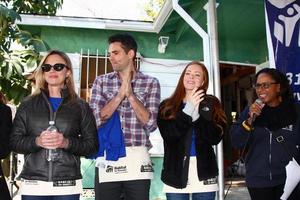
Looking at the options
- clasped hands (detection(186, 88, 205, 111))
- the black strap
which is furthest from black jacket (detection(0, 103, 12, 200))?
the black strap

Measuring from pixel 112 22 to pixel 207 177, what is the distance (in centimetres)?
464

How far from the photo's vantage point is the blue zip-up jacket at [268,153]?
3.18 metres

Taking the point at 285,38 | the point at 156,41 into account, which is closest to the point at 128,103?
the point at 285,38

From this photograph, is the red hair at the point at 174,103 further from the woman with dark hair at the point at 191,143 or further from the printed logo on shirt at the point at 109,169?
the printed logo on shirt at the point at 109,169

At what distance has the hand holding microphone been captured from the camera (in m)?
3.15

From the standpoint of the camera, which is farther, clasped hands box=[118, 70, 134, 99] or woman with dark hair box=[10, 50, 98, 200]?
clasped hands box=[118, 70, 134, 99]

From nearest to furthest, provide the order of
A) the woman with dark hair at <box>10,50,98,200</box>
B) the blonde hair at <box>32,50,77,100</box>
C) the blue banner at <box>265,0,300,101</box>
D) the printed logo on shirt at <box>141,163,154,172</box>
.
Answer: the woman with dark hair at <box>10,50,98,200</box> → the blonde hair at <box>32,50,77,100</box> → the printed logo on shirt at <box>141,163,154,172</box> → the blue banner at <box>265,0,300,101</box>

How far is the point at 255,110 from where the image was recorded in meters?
3.15

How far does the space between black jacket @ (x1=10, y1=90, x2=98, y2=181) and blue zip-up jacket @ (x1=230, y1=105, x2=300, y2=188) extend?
1.34 m

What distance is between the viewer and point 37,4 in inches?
235

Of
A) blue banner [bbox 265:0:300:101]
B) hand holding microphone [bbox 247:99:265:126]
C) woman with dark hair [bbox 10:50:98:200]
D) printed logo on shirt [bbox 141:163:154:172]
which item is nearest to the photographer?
woman with dark hair [bbox 10:50:98:200]

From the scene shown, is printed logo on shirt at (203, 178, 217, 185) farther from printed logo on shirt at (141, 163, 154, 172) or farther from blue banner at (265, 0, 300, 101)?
blue banner at (265, 0, 300, 101)

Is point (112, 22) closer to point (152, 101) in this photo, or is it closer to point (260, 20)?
point (260, 20)

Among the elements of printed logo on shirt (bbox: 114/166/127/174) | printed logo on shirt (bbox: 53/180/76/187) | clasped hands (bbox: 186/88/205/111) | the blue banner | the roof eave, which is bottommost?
printed logo on shirt (bbox: 53/180/76/187)
